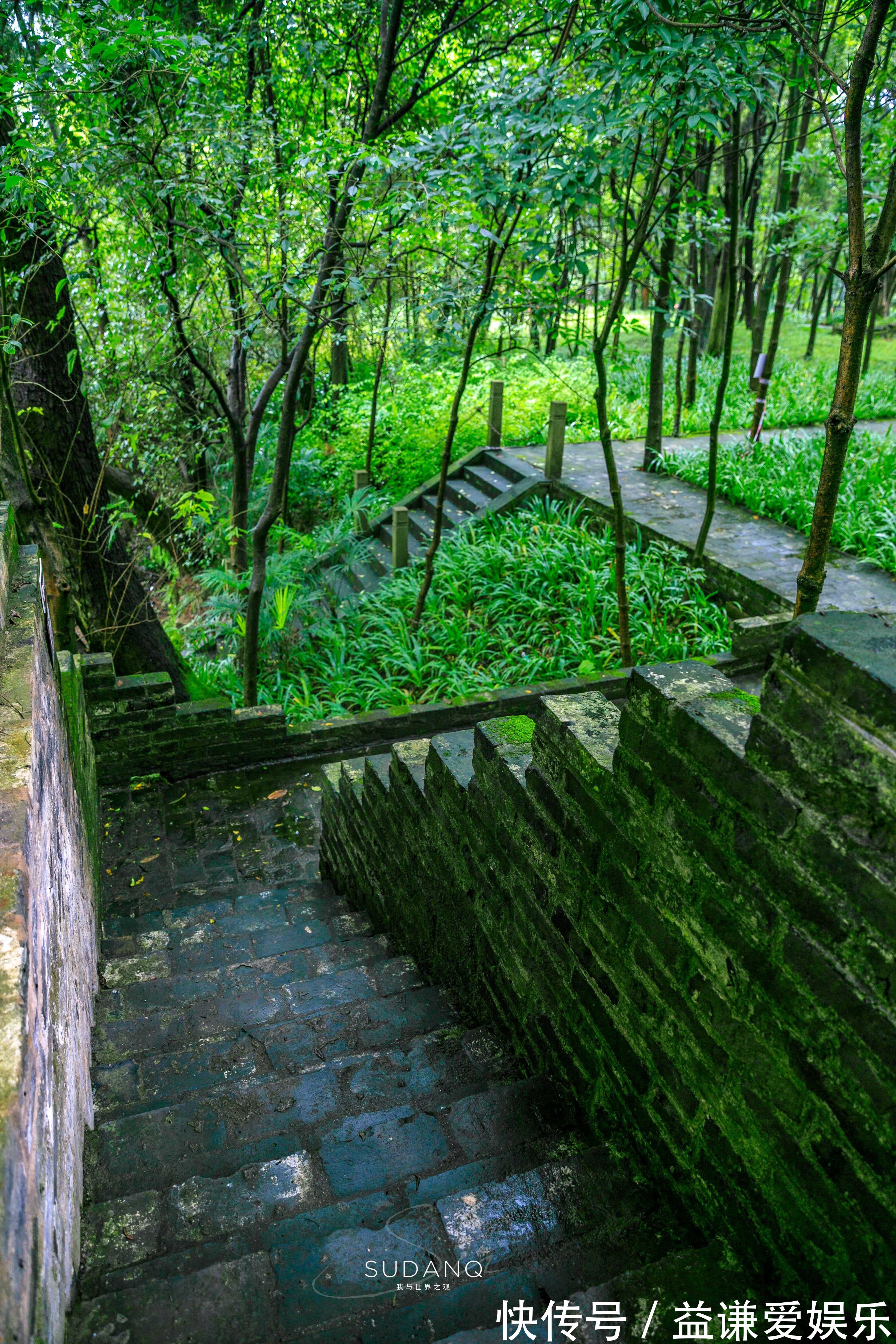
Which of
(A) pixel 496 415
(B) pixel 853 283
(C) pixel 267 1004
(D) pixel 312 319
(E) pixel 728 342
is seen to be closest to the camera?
(B) pixel 853 283

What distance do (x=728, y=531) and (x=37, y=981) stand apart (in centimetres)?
722

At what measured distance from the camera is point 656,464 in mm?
9180

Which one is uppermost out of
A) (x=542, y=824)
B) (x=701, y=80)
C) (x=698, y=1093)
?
(x=701, y=80)

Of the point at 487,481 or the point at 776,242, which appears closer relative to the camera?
the point at 487,481

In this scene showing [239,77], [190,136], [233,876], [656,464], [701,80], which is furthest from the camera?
[656,464]

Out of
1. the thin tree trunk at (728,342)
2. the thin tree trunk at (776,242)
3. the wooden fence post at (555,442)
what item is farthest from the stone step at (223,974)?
the thin tree trunk at (776,242)

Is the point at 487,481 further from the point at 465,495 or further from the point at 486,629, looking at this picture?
the point at 486,629

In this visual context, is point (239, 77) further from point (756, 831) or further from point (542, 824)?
point (756, 831)

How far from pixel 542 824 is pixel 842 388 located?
6.07 feet

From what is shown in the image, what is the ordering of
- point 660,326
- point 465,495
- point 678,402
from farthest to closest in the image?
point 678,402
point 465,495
point 660,326

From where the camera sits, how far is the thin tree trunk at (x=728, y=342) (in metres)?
5.21

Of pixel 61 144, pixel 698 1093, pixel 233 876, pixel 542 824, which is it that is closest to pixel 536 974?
pixel 542 824

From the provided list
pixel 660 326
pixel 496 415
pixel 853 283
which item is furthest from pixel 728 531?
pixel 853 283

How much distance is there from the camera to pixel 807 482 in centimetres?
811
